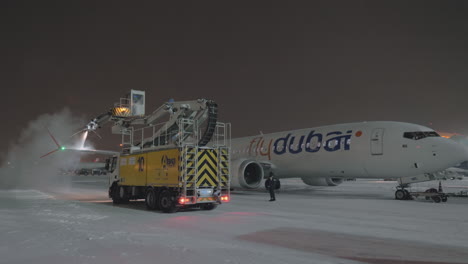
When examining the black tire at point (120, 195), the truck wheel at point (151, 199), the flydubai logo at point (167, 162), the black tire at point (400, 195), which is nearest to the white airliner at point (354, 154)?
the black tire at point (400, 195)

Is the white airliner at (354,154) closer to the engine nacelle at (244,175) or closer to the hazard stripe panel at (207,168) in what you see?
the engine nacelle at (244,175)

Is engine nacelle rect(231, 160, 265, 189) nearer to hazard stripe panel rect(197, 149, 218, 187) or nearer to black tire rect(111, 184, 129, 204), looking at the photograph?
black tire rect(111, 184, 129, 204)

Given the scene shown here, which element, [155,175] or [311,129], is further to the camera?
[311,129]

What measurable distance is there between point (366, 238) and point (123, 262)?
4923mm

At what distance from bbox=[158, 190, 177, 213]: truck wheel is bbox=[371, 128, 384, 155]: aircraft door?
32.3 ft

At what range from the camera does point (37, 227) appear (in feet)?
29.7

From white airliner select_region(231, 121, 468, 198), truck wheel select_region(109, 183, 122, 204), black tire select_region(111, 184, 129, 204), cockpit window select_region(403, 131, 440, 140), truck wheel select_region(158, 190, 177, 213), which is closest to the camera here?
truck wheel select_region(158, 190, 177, 213)

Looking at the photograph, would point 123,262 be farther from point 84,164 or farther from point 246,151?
point 84,164

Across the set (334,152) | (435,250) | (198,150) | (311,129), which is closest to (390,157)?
(334,152)

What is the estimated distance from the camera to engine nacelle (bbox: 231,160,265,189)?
18703mm

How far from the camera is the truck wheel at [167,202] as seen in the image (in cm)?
1199

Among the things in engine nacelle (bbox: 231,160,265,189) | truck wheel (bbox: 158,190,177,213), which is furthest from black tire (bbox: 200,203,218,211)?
engine nacelle (bbox: 231,160,265,189)

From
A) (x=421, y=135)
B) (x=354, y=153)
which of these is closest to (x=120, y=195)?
(x=354, y=153)

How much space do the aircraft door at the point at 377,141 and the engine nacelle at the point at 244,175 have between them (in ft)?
19.1
